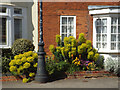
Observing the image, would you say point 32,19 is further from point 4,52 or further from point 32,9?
point 4,52

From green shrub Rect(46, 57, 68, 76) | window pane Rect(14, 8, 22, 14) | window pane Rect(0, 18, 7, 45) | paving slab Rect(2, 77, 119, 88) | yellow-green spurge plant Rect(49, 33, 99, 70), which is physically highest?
window pane Rect(14, 8, 22, 14)

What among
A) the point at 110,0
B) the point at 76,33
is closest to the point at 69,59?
the point at 76,33

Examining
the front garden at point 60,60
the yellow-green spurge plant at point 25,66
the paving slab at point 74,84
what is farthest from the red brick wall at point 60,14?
the paving slab at point 74,84

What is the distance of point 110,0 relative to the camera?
1120 cm

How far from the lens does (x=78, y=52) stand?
32.2 ft

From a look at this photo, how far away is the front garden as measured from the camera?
8.56 m

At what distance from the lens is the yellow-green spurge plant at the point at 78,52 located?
9695mm

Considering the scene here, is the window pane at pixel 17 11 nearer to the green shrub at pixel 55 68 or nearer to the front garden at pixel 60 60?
the front garden at pixel 60 60

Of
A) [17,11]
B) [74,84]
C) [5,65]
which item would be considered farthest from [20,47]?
[74,84]

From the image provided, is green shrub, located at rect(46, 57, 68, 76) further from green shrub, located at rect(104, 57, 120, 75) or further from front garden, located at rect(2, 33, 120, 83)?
green shrub, located at rect(104, 57, 120, 75)

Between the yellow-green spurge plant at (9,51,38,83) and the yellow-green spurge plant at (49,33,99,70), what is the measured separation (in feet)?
5.73

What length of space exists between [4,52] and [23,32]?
2.01 metres

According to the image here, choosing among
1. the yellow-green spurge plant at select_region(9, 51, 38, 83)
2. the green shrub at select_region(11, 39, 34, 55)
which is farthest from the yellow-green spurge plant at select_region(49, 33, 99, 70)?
the yellow-green spurge plant at select_region(9, 51, 38, 83)

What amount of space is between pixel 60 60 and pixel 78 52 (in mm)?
1144
